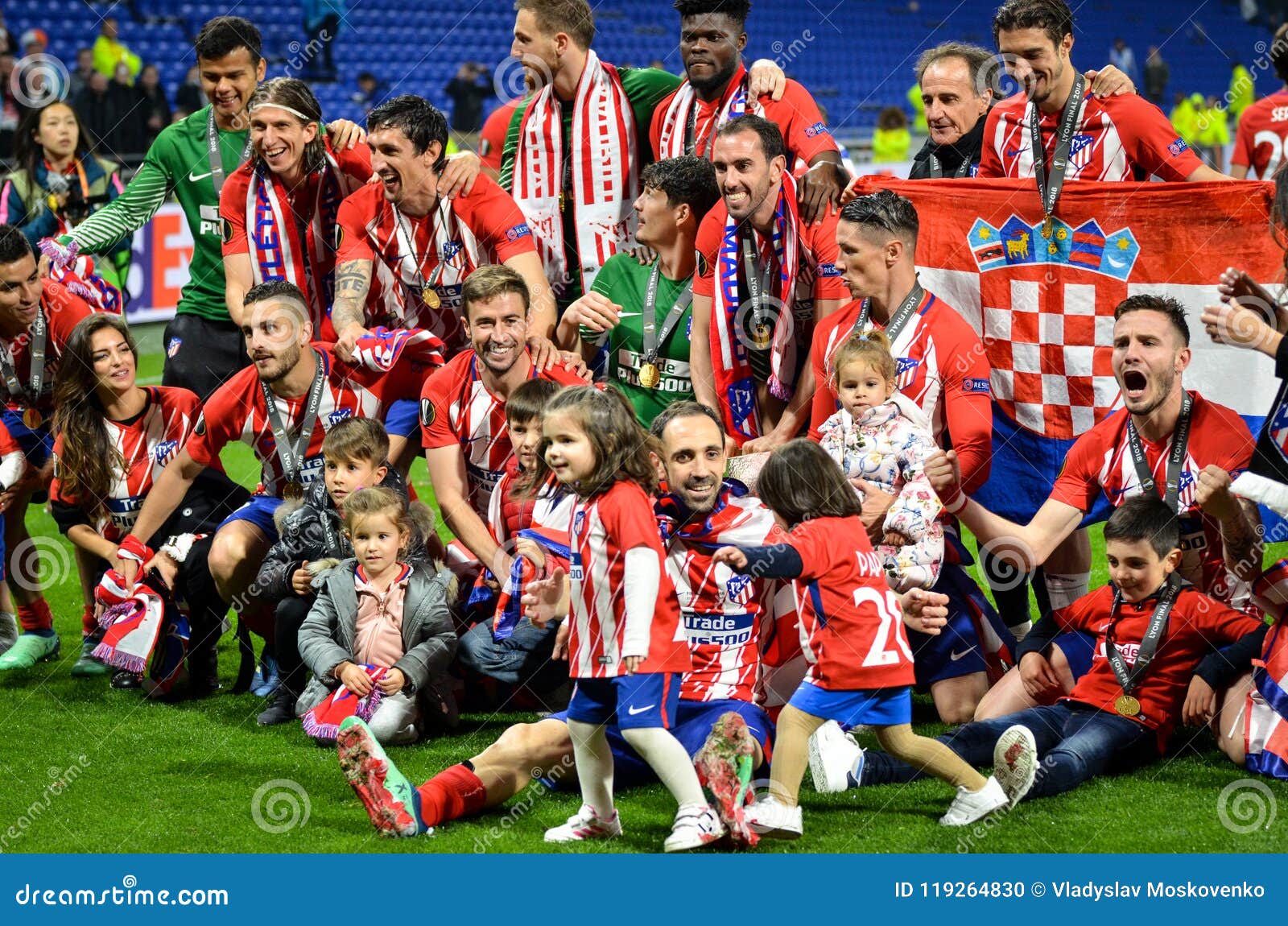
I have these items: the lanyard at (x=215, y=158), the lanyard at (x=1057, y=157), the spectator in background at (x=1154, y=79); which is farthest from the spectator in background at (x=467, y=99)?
the lanyard at (x=1057, y=157)

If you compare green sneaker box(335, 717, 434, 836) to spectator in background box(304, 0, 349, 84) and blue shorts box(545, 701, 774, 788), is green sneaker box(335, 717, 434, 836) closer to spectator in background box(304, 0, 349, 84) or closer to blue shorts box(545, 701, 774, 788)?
blue shorts box(545, 701, 774, 788)

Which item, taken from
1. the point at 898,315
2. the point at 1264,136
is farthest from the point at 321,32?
the point at 898,315

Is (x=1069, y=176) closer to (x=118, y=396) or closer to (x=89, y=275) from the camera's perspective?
(x=118, y=396)

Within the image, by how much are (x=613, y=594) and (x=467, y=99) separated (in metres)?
15.2

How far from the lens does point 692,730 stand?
440 centimetres

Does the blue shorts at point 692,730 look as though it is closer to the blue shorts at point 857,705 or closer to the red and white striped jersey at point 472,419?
the blue shorts at point 857,705

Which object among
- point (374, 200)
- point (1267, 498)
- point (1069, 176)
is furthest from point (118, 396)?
point (1267, 498)

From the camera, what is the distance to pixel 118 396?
20.9 feet

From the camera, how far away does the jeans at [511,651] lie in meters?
5.41

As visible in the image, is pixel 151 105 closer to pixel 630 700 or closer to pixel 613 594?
pixel 613 594

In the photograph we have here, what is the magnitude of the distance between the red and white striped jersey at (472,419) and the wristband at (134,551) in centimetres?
125

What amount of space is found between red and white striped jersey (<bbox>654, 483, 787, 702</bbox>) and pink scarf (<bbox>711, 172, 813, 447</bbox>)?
1.21 m

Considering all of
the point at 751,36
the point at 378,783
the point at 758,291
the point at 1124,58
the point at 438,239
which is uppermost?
the point at 1124,58

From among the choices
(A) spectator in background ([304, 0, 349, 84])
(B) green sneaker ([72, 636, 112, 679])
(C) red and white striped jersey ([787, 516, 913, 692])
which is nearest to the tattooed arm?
(B) green sneaker ([72, 636, 112, 679])
